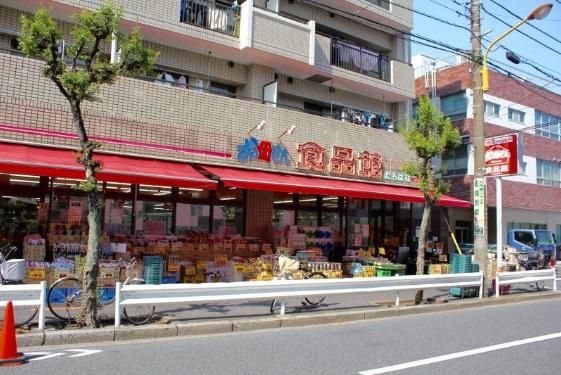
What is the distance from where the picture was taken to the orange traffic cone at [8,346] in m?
6.32

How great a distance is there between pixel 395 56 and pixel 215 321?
15.8 meters

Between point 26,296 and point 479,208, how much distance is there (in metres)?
11.0

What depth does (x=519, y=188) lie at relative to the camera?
29516 mm

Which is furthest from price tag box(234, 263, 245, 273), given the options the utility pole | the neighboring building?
the neighboring building

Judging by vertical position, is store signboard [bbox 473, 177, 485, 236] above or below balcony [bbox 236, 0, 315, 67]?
below

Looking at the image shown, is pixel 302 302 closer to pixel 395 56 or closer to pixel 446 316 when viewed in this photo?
pixel 446 316

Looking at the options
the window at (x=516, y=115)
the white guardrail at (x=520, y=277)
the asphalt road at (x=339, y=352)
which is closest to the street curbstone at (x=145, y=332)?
the asphalt road at (x=339, y=352)

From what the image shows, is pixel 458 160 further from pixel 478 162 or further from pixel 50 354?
pixel 50 354

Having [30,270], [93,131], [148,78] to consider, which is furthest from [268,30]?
[30,270]

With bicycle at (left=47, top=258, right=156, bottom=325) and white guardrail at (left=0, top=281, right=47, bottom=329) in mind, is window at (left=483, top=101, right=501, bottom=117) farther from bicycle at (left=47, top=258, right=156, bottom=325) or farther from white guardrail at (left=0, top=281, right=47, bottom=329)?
white guardrail at (left=0, top=281, right=47, bottom=329)

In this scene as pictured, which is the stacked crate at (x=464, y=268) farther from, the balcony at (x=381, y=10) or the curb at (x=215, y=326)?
the balcony at (x=381, y=10)

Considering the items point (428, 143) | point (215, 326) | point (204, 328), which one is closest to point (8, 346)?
point (204, 328)

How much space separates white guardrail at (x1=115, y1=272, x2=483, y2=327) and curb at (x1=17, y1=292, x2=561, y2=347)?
0.34m

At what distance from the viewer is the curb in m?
7.51
